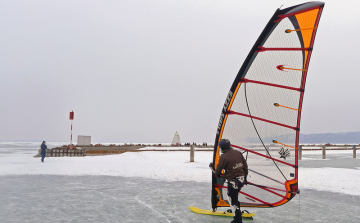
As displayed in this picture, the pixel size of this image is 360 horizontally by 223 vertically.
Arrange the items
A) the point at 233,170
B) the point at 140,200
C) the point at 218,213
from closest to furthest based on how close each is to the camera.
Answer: the point at 233,170 → the point at 218,213 → the point at 140,200

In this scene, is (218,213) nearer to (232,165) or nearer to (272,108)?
(232,165)

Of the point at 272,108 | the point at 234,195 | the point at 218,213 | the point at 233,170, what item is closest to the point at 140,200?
the point at 218,213

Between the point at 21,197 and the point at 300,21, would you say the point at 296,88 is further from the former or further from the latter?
the point at 21,197

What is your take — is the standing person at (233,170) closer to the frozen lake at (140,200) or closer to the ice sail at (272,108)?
the ice sail at (272,108)

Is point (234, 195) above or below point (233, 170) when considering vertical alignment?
below

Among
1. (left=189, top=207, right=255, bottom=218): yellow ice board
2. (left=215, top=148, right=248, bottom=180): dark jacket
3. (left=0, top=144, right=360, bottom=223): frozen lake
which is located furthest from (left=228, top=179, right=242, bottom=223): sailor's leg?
(left=189, top=207, right=255, bottom=218): yellow ice board

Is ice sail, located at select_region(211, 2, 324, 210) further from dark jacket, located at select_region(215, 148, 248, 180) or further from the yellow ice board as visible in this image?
dark jacket, located at select_region(215, 148, 248, 180)

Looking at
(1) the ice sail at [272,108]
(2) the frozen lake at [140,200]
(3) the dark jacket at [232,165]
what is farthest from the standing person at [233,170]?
(2) the frozen lake at [140,200]

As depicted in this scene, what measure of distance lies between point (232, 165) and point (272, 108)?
1.26 meters

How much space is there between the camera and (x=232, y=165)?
4.47m

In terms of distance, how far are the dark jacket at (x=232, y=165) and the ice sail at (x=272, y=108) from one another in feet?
2.34

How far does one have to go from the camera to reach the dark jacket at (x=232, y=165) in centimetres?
446

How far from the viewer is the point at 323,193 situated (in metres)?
8.06

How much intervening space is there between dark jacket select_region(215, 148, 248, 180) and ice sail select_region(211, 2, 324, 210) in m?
0.71
